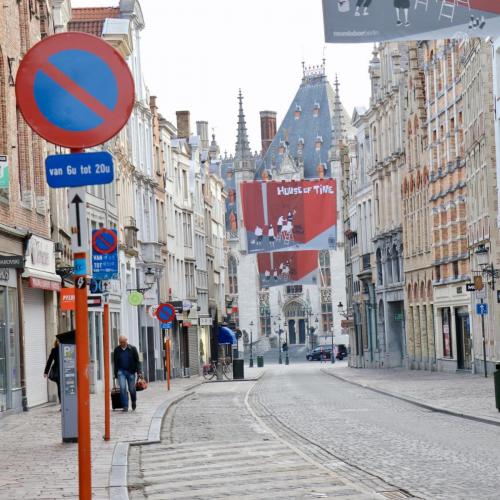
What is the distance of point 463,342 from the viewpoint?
54656 mm

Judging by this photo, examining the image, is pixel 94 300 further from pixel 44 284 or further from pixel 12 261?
pixel 44 284

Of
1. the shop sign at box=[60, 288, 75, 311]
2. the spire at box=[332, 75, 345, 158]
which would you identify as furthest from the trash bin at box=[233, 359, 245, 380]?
the spire at box=[332, 75, 345, 158]

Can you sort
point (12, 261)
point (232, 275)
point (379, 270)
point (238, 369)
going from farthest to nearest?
point (232, 275) → point (379, 270) → point (238, 369) → point (12, 261)

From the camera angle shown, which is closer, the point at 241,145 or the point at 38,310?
the point at 38,310

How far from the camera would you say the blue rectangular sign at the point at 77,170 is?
25.3 feet

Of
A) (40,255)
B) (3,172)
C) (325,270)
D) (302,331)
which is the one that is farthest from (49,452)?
(302,331)

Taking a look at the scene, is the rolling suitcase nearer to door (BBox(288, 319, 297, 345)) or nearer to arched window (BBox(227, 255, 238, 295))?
door (BBox(288, 319, 297, 345))

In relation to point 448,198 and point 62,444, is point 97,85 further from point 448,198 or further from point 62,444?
point 448,198

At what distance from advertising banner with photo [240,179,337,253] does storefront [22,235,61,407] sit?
125 ft

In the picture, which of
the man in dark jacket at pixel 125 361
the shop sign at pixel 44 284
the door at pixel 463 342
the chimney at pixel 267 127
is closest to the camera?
the man in dark jacket at pixel 125 361

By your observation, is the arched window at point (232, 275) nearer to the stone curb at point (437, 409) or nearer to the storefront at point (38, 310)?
the stone curb at point (437, 409)

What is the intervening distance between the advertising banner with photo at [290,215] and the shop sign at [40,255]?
38.0m

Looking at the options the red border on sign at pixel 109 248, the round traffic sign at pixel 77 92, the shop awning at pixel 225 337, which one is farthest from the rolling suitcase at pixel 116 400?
the shop awning at pixel 225 337

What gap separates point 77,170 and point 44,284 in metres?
23.9
